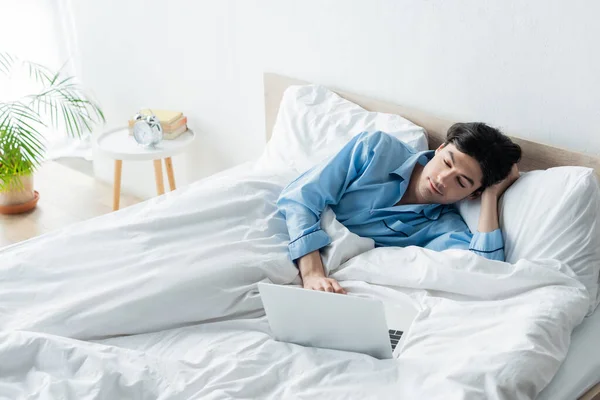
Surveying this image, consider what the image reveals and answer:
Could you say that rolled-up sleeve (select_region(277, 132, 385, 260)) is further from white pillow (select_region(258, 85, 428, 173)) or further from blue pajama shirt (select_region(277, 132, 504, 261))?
white pillow (select_region(258, 85, 428, 173))

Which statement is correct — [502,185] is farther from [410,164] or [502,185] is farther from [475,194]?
[410,164]

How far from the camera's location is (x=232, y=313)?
1.60m

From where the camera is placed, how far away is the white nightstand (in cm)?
269

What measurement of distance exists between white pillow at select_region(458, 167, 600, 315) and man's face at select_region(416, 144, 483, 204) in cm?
13

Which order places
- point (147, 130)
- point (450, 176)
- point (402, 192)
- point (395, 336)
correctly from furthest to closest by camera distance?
point (147, 130) < point (402, 192) < point (450, 176) < point (395, 336)

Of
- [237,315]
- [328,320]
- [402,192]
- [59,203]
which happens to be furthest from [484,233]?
[59,203]

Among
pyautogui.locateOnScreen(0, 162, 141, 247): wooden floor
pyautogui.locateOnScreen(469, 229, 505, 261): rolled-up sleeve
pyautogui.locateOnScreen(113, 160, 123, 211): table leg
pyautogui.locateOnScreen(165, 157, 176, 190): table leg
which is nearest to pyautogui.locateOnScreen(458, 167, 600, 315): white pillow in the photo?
pyautogui.locateOnScreen(469, 229, 505, 261): rolled-up sleeve

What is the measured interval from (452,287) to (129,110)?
2.04m

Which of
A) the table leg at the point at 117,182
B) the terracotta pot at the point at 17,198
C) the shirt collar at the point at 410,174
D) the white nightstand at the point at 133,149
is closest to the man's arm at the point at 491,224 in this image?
the shirt collar at the point at 410,174

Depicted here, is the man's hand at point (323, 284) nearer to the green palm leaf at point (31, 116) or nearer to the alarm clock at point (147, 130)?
the alarm clock at point (147, 130)

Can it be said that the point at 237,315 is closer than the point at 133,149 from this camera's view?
Yes

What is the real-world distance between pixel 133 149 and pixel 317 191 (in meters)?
1.12

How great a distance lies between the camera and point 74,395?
1277mm

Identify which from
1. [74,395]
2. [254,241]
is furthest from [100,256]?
[74,395]
